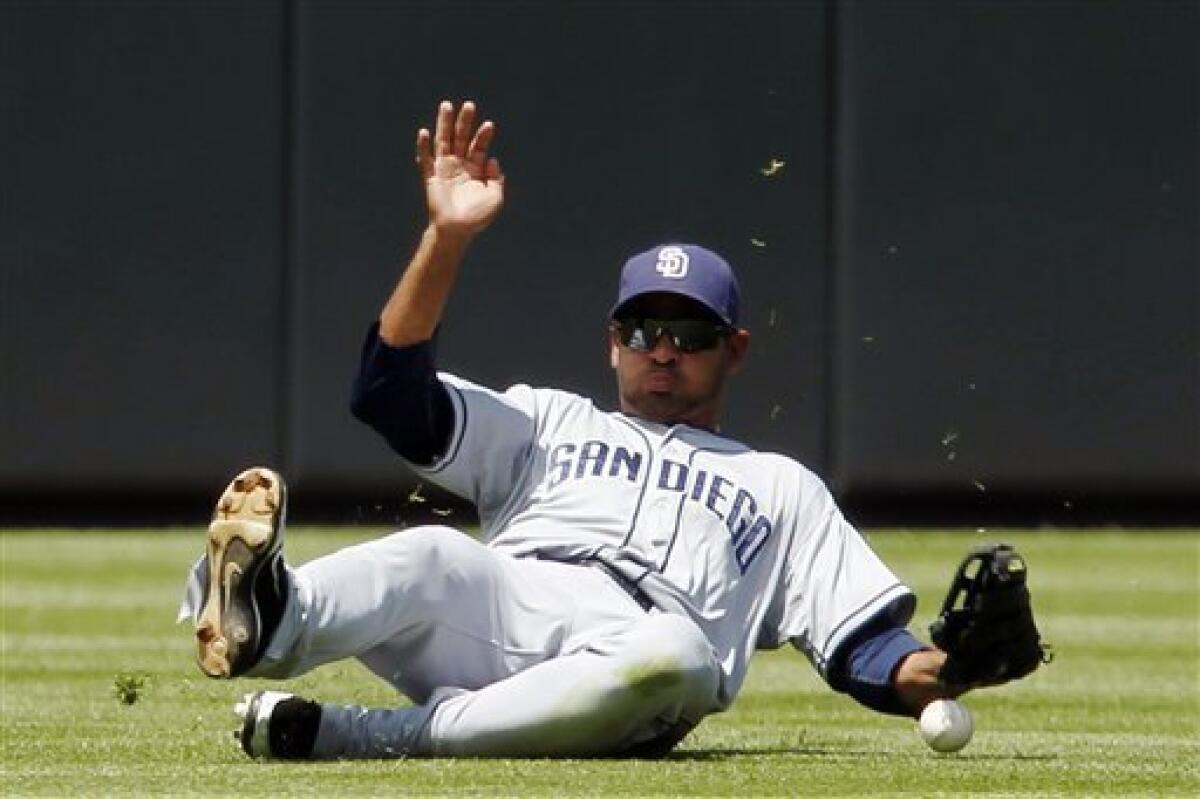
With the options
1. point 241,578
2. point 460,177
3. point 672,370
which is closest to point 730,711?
point 672,370

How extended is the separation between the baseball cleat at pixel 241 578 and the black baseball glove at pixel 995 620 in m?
1.03

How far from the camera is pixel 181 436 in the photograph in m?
12.7

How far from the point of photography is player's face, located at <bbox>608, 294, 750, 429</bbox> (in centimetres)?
567

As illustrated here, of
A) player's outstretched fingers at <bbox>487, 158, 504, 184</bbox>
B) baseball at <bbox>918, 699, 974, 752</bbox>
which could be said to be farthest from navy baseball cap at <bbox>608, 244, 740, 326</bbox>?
baseball at <bbox>918, 699, 974, 752</bbox>

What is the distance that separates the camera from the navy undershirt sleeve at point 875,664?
542 cm

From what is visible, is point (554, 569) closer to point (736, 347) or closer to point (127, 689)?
point (736, 347)

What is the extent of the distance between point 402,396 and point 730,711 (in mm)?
2017

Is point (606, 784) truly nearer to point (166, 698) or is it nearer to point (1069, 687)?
point (166, 698)

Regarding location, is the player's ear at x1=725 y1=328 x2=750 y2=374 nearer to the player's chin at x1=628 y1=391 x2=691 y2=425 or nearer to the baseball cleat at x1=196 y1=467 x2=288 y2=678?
the player's chin at x1=628 y1=391 x2=691 y2=425

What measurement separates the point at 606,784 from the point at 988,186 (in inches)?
315

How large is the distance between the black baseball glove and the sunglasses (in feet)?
2.47

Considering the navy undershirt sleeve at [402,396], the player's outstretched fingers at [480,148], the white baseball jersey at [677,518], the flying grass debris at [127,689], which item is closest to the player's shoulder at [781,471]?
the white baseball jersey at [677,518]

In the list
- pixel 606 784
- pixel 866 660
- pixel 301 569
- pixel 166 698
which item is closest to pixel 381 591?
pixel 301 569

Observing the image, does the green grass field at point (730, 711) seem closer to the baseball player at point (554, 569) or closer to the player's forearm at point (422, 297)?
the baseball player at point (554, 569)
